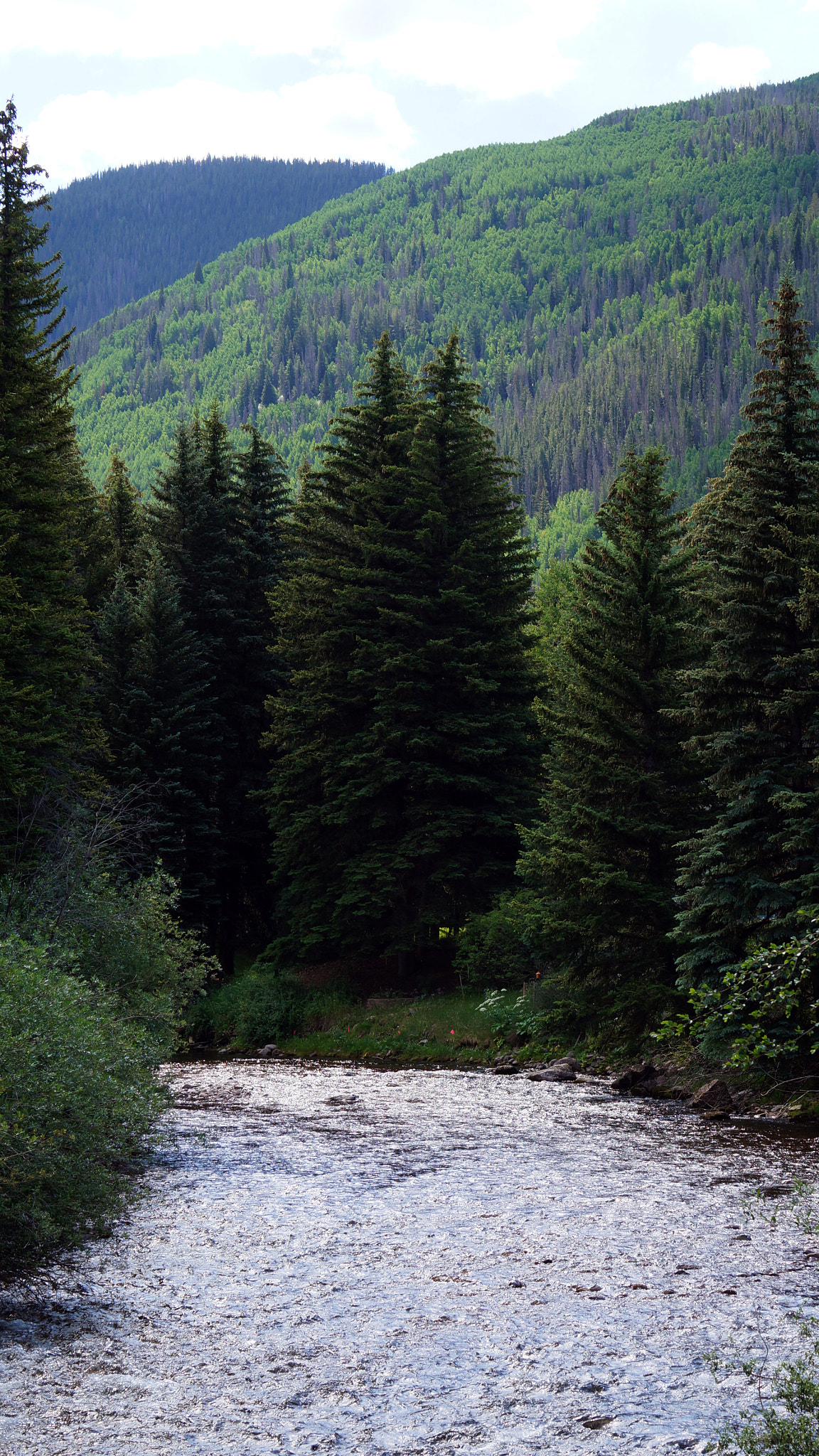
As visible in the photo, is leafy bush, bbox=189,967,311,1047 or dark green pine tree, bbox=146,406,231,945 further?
dark green pine tree, bbox=146,406,231,945

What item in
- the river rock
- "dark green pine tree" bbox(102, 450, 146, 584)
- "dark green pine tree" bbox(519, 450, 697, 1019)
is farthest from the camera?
"dark green pine tree" bbox(102, 450, 146, 584)

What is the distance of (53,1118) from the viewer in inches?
468

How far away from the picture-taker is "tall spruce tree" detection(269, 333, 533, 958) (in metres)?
36.6

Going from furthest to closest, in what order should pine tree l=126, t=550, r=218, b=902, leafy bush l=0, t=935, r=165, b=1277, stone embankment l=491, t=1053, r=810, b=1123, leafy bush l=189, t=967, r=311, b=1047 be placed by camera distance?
pine tree l=126, t=550, r=218, b=902 → leafy bush l=189, t=967, r=311, b=1047 → stone embankment l=491, t=1053, r=810, b=1123 → leafy bush l=0, t=935, r=165, b=1277

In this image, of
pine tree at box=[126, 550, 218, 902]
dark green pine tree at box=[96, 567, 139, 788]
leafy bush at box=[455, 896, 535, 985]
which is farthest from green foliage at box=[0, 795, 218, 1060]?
dark green pine tree at box=[96, 567, 139, 788]

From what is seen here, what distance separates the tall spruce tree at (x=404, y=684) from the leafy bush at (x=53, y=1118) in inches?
863

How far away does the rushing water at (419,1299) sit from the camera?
9.02m

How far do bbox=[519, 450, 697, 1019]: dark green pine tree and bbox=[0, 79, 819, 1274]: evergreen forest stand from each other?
3.4 inches

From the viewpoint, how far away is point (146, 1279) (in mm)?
12508

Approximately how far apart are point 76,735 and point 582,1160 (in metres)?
19.4

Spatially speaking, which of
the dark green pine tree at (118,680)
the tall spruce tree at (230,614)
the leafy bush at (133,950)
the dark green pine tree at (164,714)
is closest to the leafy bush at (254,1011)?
the dark green pine tree at (164,714)

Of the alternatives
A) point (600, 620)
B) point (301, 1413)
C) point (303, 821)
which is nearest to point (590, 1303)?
point (301, 1413)

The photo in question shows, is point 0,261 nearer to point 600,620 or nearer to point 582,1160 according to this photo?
point 600,620

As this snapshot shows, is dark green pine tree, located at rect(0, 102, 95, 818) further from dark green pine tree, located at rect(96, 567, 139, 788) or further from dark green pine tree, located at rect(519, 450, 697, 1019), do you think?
dark green pine tree, located at rect(519, 450, 697, 1019)
